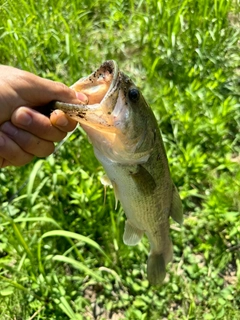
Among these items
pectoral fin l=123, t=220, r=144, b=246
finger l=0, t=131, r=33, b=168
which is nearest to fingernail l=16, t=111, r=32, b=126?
finger l=0, t=131, r=33, b=168

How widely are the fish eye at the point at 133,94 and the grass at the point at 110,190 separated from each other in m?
1.12

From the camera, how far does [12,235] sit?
8.28ft

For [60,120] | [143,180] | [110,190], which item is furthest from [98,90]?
[110,190]

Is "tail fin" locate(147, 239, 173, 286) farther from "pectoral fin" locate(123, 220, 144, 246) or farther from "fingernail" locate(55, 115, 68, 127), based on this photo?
"fingernail" locate(55, 115, 68, 127)

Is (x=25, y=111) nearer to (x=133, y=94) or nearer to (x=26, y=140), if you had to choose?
(x=26, y=140)

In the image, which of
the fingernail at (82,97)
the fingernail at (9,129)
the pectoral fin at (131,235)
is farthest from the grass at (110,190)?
the fingernail at (82,97)

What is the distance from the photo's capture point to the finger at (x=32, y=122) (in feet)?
4.96

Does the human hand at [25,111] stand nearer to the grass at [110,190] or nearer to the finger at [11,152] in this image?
the finger at [11,152]

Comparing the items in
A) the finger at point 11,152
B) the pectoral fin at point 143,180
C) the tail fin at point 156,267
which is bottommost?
the tail fin at point 156,267

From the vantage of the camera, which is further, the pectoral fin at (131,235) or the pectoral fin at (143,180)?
the pectoral fin at (131,235)

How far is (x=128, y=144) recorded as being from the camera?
60.1 inches

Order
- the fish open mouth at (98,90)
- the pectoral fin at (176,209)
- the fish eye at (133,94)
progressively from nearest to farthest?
the fish open mouth at (98,90) → the fish eye at (133,94) → the pectoral fin at (176,209)

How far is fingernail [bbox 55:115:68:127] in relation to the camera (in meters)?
1.54

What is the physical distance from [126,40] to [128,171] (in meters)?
2.66
